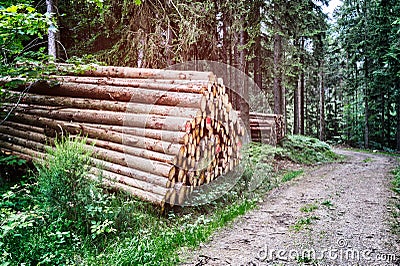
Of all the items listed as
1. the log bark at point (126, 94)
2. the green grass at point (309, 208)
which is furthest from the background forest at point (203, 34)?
the green grass at point (309, 208)

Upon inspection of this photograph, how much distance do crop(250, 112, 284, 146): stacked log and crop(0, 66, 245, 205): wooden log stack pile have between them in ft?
21.5

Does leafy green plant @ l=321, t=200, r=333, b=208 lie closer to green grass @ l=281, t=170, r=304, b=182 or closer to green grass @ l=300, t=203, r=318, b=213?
green grass @ l=300, t=203, r=318, b=213

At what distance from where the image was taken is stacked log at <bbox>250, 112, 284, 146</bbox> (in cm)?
1489

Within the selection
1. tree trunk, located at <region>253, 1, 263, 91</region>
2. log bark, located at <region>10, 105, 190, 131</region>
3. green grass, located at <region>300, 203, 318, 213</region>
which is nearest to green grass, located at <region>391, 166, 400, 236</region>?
green grass, located at <region>300, 203, 318, 213</region>

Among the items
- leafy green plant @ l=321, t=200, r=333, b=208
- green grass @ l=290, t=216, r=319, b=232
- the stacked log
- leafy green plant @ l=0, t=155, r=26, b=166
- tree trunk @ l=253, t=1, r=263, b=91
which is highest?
tree trunk @ l=253, t=1, r=263, b=91

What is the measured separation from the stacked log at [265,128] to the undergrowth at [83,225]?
9251 mm

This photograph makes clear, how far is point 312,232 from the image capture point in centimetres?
497

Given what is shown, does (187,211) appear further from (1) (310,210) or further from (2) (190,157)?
(1) (310,210)

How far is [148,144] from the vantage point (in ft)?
20.9

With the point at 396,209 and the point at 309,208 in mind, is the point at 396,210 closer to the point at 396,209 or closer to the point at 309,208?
the point at 396,209

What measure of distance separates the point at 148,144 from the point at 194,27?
631 cm

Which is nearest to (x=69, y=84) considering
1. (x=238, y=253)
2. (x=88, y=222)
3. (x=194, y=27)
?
(x=88, y=222)

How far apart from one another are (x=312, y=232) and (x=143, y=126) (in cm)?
401

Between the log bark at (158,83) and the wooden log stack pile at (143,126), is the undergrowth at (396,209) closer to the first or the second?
the wooden log stack pile at (143,126)
